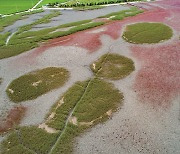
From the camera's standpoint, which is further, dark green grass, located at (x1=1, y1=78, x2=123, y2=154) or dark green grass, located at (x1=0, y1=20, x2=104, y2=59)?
dark green grass, located at (x1=0, y1=20, x2=104, y2=59)

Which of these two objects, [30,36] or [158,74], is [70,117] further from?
[30,36]

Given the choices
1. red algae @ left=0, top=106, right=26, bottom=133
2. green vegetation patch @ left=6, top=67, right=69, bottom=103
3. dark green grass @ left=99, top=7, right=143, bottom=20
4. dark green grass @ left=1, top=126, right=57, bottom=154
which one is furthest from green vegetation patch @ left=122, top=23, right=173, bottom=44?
dark green grass @ left=1, top=126, right=57, bottom=154

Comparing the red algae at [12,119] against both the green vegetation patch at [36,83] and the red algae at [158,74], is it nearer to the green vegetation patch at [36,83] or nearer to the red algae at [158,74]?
the green vegetation patch at [36,83]

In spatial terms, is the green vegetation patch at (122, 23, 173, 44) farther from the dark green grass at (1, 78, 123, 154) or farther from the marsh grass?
the dark green grass at (1, 78, 123, 154)

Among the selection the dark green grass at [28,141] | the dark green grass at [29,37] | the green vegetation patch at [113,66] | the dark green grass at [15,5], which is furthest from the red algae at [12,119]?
the dark green grass at [15,5]

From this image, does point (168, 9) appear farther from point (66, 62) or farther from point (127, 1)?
point (66, 62)

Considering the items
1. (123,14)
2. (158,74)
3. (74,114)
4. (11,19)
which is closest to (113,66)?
(158,74)
